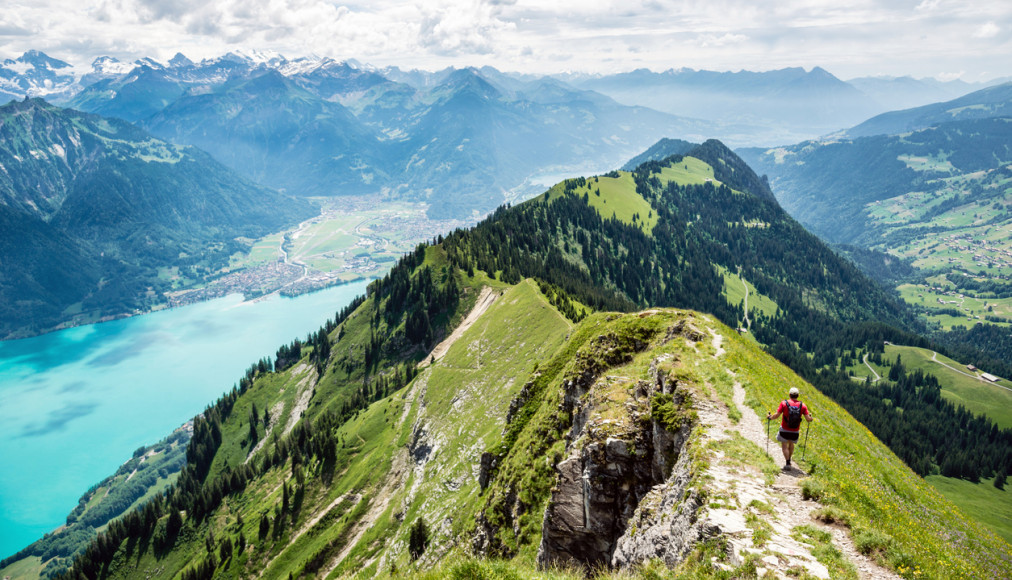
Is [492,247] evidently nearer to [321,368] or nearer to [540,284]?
[540,284]

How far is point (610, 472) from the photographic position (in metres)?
26.2

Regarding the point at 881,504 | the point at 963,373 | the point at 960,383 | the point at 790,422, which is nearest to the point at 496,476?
the point at 790,422

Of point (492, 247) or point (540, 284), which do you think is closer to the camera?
point (540, 284)

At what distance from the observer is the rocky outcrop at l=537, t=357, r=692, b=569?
2520 cm

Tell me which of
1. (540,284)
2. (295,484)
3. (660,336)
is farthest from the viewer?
(540,284)

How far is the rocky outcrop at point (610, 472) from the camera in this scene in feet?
82.7

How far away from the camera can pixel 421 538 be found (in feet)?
163

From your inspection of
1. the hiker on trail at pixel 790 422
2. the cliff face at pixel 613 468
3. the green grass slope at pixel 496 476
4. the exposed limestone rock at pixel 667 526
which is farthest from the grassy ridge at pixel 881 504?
the exposed limestone rock at pixel 667 526

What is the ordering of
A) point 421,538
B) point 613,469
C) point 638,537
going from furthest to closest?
point 421,538 < point 613,469 < point 638,537

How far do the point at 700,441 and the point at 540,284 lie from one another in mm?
82572

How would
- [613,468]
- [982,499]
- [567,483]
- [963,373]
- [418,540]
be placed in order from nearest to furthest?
[613,468], [567,483], [418,540], [982,499], [963,373]

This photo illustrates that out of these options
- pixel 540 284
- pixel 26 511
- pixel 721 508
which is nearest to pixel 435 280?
pixel 540 284

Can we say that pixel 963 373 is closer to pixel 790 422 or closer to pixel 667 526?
pixel 790 422

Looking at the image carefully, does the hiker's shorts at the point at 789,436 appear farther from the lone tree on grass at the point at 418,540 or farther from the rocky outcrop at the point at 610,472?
the lone tree on grass at the point at 418,540
